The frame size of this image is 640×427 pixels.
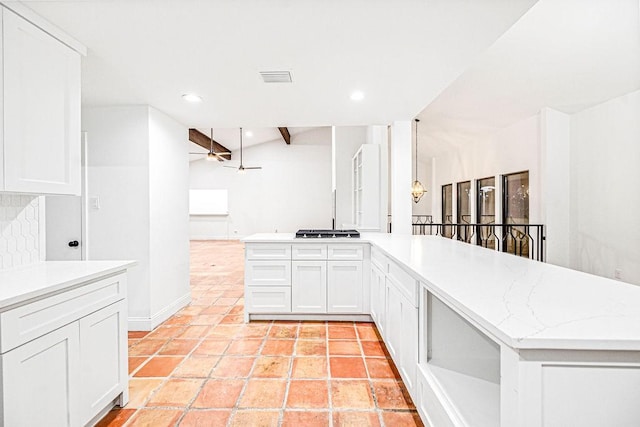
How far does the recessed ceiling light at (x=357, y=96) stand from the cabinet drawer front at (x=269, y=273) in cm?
169

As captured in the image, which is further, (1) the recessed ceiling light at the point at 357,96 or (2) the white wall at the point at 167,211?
(2) the white wall at the point at 167,211

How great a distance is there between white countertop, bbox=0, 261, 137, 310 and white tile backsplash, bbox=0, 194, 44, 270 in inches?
2.5

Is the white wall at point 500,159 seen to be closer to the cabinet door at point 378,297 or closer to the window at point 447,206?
the window at point 447,206

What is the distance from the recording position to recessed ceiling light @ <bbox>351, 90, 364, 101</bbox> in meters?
3.04

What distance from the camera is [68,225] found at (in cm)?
332

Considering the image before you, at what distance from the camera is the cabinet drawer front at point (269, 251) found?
357 centimetres

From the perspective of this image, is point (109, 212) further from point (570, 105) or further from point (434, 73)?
point (570, 105)

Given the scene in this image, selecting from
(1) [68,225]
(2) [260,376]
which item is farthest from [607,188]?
→ (1) [68,225]

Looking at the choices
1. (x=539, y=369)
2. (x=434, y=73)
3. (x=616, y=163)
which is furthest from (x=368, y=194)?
(x=539, y=369)

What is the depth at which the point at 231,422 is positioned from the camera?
1.91 meters

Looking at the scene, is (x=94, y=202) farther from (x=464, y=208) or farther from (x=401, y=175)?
(x=464, y=208)

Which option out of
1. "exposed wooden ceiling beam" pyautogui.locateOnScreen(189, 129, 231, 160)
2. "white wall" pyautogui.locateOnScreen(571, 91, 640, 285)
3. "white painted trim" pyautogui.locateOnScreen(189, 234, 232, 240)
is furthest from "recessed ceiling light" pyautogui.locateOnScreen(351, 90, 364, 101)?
"white painted trim" pyautogui.locateOnScreen(189, 234, 232, 240)

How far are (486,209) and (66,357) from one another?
725 cm

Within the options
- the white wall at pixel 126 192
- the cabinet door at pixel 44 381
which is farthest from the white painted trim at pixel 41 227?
the white wall at pixel 126 192
